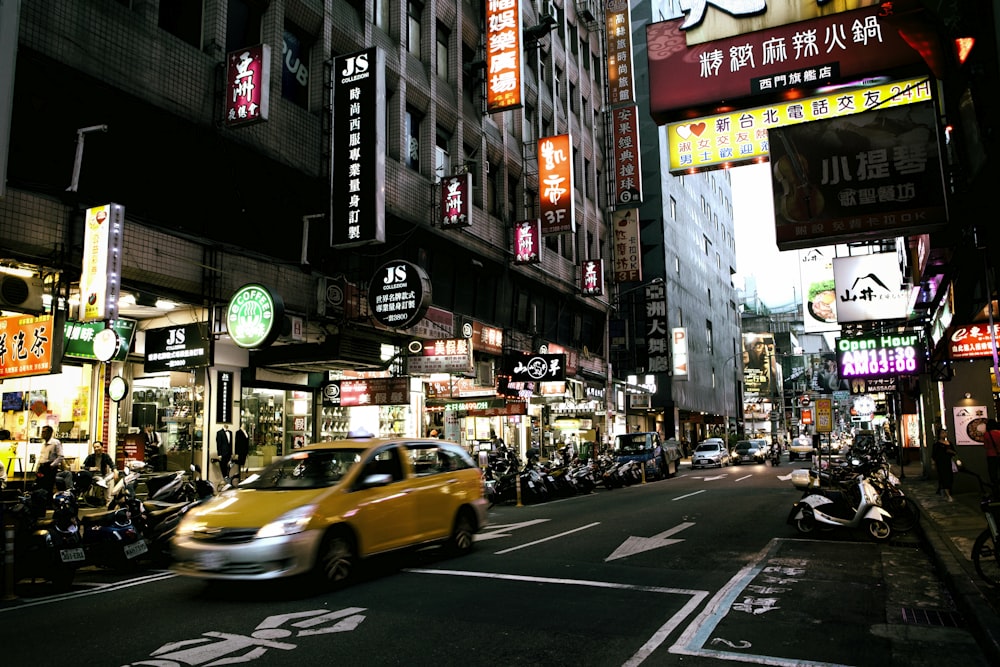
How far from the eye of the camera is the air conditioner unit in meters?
11.8

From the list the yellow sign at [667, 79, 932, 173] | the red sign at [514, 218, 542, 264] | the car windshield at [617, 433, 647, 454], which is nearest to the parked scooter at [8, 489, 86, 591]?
the yellow sign at [667, 79, 932, 173]

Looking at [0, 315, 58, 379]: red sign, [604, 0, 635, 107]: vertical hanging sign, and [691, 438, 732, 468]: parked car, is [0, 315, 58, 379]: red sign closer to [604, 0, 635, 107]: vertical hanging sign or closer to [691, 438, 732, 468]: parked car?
[604, 0, 635, 107]: vertical hanging sign

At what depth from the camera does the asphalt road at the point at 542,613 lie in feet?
19.0

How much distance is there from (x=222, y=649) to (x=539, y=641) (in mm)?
2611

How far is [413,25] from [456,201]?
630 cm

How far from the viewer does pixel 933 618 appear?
7031 mm

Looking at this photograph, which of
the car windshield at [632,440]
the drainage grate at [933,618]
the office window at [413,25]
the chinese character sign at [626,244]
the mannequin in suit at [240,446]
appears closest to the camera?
the drainage grate at [933,618]

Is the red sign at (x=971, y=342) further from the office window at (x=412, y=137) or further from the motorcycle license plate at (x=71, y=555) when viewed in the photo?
the motorcycle license plate at (x=71, y=555)

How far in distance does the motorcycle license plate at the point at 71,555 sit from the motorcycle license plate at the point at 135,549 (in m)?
0.76

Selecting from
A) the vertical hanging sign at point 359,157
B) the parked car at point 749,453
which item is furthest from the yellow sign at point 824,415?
the parked car at point 749,453

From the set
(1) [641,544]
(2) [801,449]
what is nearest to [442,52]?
(1) [641,544]

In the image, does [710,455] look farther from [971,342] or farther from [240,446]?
[240,446]

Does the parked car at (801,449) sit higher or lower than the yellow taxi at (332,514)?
lower

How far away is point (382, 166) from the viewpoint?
15.9m
